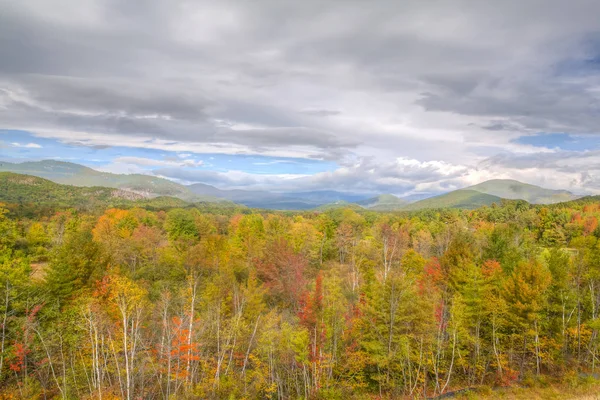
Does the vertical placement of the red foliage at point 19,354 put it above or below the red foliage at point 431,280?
below

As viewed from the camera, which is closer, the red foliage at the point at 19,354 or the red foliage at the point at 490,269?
→ the red foliage at the point at 19,354

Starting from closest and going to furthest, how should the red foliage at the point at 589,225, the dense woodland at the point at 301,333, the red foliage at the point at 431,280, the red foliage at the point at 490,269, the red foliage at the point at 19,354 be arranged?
the red foliage at the point at 19,354
the dense woodland at the point at 301,333
the red foliage at the point at 490,269
the red foliage at the point at 431,280
the red foliage at the point at 589,225

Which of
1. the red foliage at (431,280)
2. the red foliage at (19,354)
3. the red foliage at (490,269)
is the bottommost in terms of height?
the red foliage at (19,354)

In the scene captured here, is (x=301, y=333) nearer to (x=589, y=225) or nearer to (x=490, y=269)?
(x=490, y=269)

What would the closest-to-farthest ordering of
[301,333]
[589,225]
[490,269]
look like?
1. [301,333]
2. [490,269]
3. [589,225]

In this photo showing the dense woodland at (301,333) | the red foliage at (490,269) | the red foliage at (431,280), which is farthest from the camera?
the red foliage at (431,280)

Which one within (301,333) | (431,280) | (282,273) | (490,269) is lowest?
(282,273)

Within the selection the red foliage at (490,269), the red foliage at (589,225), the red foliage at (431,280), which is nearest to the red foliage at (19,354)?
the red foliage at (431,280)

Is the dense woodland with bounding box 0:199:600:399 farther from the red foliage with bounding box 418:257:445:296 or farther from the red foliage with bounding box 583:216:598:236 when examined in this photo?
the red foliage with bounding box 583:216:598:236

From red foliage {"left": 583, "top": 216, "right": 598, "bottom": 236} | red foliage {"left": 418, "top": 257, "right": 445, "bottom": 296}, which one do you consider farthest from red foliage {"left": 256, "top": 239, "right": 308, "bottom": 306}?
red foliage {"left": 583, "top": 216, "right": 598, "bottom": 236}

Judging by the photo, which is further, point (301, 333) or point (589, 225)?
point (589, 225)

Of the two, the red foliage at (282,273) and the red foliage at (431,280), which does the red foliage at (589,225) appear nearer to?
the red foliage at (431,280)

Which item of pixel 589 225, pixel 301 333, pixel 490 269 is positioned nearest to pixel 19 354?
pixel 301 333
